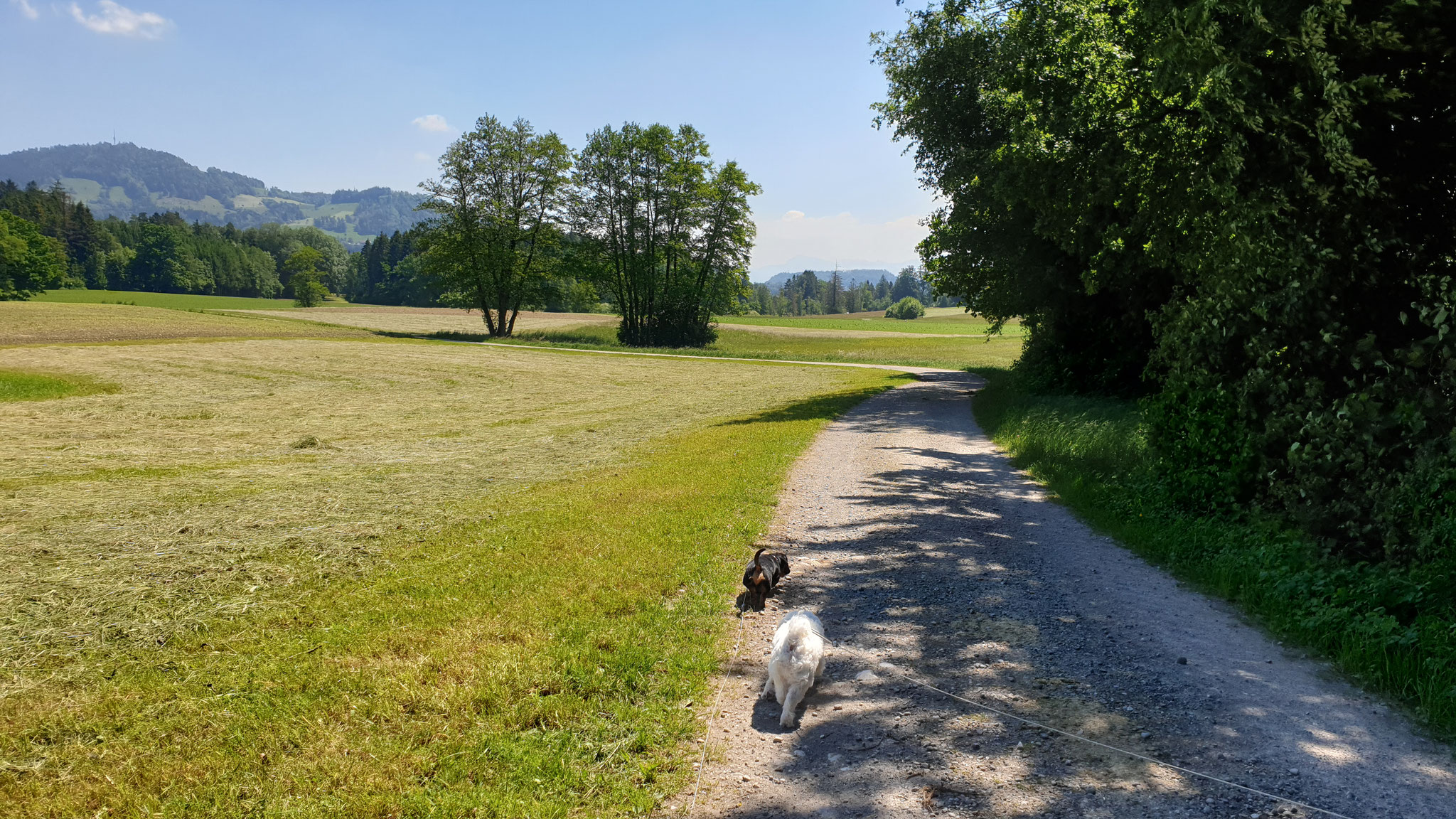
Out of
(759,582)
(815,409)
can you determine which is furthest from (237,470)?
(815,409)

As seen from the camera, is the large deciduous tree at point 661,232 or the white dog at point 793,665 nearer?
the white dog at point 793,665

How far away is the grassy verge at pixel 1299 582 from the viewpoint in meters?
5.30

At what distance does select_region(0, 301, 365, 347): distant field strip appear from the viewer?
4600 centimetres

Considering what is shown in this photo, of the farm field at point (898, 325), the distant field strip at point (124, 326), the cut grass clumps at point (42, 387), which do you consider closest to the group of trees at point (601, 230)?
the distant field strip at point (124, 326)

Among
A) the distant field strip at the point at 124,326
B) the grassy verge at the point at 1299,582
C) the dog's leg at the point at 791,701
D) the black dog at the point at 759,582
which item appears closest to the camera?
the dog's leg at the point at 791,701

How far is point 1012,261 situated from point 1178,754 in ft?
69.4

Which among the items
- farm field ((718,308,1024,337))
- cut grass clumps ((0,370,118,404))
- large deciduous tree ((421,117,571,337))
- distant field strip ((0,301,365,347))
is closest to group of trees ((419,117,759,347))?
large deciduous tree ((421,117,571,337))

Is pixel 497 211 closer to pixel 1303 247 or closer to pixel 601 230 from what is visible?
pixel 601 230

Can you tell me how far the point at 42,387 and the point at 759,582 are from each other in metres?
27.9

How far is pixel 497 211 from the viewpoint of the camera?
221ft

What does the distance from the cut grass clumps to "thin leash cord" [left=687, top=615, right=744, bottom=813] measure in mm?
25231

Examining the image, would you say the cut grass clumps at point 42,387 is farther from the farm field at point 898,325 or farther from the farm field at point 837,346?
the farm field at point 898,325

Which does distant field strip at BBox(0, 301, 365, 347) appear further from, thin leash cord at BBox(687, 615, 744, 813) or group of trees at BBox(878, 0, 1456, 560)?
group of trees at BBox(878, 0, 1456, 560)

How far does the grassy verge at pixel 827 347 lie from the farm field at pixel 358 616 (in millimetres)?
41970
